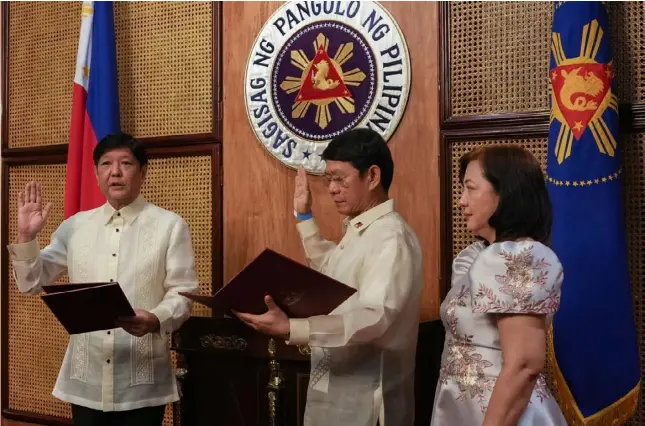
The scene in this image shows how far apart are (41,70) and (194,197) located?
4.21 feet

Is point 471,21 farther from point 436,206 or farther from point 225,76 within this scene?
point 225,76

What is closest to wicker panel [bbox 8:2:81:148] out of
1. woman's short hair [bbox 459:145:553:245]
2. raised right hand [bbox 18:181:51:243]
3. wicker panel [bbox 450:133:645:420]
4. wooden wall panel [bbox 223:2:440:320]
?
wooden wall panel [bbox 223:2:440:320]

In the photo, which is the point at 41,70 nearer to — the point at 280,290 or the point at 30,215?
the point at 30,215

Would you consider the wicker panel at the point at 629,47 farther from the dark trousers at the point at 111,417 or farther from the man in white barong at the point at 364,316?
the dark trousers at the point at 111,417

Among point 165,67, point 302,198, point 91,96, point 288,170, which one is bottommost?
point 302,198

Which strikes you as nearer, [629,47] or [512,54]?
[629,47]

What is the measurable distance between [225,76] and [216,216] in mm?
690

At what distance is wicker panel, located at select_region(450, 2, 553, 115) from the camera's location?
2908 millimetres

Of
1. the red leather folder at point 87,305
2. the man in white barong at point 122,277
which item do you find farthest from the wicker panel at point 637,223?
the red leather folder at point 87,305

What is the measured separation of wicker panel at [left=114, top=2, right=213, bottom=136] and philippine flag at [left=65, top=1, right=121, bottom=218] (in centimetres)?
17

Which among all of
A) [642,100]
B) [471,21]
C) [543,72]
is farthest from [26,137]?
[642,100]

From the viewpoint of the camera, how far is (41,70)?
4.22 meters

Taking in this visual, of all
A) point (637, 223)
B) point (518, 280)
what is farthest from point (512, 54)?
point (518, 280)

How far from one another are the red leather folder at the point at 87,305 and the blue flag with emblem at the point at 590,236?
147 cm
